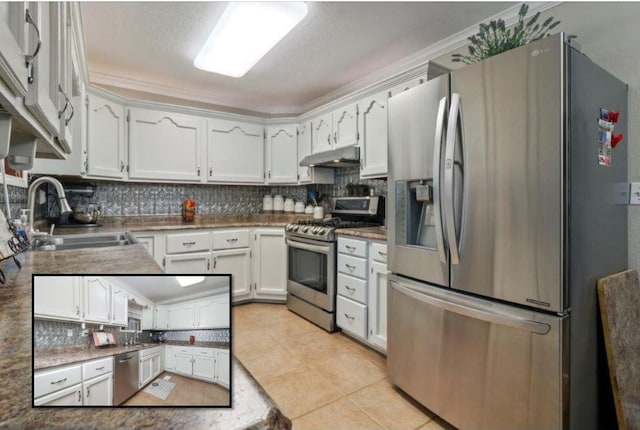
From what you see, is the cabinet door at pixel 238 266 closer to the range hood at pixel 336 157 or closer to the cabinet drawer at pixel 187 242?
the cabinet drawer at pixel 187 242

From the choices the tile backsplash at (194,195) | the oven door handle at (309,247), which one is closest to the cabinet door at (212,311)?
the oven door handle at (309,247)

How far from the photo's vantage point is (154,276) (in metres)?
0.39

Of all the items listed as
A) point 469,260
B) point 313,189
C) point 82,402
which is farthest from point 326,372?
point 313,189

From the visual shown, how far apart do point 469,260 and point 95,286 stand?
4.77ft

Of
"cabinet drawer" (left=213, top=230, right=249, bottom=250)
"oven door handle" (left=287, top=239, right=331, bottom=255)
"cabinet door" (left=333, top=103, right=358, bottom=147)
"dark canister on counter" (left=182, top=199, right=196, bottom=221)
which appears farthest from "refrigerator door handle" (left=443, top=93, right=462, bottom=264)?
"dark canister on counter" (left=182, top=199, right=196, bottom=221)

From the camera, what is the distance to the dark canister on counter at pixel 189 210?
12.0 feet

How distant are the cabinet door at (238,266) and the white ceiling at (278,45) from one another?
1849 mm

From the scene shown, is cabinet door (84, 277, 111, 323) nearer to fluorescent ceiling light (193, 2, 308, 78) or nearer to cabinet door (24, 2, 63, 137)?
cabinet door (24, 2, 63, 137)

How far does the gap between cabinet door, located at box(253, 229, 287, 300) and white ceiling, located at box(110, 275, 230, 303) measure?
3137 mm

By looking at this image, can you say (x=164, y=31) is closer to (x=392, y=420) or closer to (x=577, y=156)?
(x=577, y=156)

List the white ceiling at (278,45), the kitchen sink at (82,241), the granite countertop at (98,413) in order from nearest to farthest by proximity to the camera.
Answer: the granite countertop at (98,413)
the kitchen sink at (82,241)
the white ceiling at (278,45)

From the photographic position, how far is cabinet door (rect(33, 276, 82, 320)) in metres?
0.40

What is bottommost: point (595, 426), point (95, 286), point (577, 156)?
point (595, 426)

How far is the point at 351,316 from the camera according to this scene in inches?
102
